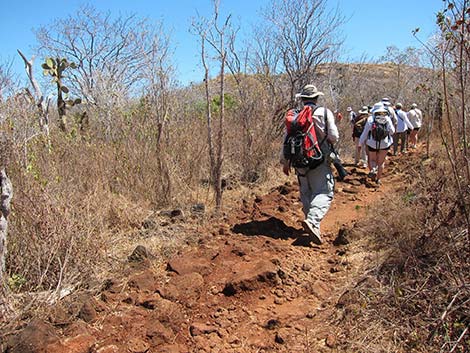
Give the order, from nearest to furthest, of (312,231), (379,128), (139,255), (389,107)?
1. (139,255)
2. (312,231)
3. (379,128)
4. (389,107)

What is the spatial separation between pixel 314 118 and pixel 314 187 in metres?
0.85

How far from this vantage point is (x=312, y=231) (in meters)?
4.91

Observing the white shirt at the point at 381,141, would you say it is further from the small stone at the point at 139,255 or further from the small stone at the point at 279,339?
the small stone at the point at 279,339

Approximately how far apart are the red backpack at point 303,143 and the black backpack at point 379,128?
11.4 ft

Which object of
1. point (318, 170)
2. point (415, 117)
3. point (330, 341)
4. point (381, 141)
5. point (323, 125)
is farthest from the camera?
point (415, 117)

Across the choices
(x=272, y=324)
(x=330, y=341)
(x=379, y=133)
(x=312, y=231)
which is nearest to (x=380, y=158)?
(x=379, y=133)

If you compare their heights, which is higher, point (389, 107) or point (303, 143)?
point (389, 107)

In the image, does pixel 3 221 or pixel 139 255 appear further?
pixel 139 255

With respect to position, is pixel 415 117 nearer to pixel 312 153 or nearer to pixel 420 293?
pixel 312 153

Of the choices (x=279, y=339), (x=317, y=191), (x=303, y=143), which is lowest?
(x=279, y=339)

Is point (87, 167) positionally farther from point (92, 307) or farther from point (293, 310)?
point (293, 310)

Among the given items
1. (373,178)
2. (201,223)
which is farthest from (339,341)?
(373,178)

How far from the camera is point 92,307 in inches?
132

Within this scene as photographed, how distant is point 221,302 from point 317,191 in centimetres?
213
